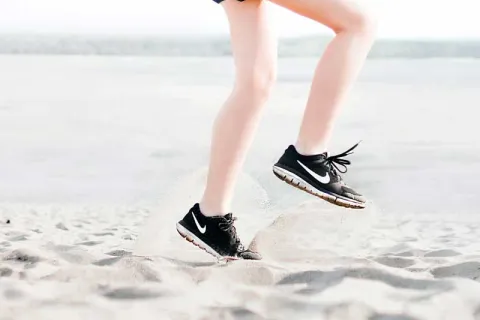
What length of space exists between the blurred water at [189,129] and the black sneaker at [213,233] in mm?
482

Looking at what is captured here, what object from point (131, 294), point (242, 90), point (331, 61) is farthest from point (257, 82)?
point (131, 294)

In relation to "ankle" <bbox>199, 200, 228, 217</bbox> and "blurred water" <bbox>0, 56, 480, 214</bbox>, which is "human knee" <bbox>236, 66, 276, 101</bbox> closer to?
"ankle" <bbox>199, 200, 228, 217</bbox>

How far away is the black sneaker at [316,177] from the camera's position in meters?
2.04

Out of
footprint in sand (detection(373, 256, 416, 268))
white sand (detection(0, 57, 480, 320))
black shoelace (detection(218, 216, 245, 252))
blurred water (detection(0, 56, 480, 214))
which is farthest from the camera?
blurred water (detection(0, 56, 480, 214))

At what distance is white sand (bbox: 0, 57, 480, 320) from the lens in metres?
1.92

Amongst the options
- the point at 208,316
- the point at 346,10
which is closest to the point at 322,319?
the point at 208,316

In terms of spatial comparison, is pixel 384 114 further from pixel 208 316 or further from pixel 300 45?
pixel 208 316

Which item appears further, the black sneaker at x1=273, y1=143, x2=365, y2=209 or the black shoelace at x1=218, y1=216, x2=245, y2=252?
the black shoelace at x1=218, y1=216, x2=245, y2=252

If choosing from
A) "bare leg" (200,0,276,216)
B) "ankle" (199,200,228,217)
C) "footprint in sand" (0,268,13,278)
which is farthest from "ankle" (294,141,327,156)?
Answer: "footprint in sand" (0,268,13,278)

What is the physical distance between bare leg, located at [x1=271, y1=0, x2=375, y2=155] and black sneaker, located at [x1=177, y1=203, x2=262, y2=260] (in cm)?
29

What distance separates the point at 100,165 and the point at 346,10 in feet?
12.7

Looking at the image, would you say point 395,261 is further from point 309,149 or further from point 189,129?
point 189,129

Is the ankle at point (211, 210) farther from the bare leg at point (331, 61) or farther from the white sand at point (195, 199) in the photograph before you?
the bare leg at point (331, 61)

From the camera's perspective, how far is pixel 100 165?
18.4ft
